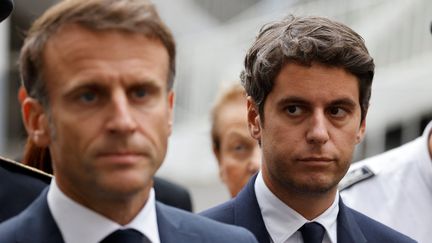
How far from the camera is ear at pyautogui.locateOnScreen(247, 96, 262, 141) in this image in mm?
4195

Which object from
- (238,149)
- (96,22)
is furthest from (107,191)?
(238,149)

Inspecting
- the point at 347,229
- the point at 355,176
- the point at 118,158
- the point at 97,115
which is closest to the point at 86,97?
the point at 97,115

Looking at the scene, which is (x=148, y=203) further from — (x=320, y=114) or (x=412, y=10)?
(x=412, y=10)

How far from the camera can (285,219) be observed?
4012mm

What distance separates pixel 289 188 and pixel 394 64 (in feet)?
33.6

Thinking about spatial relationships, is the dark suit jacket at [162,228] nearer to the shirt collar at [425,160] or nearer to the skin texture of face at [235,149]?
the shirt collar at [425,160]

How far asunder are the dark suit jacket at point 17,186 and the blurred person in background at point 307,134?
0.55 m

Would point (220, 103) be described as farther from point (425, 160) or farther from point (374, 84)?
point (374, 84)

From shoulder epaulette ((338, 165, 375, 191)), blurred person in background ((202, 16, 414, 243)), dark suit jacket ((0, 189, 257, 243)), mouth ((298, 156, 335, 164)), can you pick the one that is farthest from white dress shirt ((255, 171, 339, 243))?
shoulder epaulette ((338, 165, 375, 191))

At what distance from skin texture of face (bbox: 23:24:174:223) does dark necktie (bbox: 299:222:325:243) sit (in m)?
0.94

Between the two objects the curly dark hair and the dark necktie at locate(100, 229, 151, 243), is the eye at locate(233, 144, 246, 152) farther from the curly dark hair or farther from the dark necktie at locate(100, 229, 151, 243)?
the dark necktie at locate(100, 229, 151, 243)

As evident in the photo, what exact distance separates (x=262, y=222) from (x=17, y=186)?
0.76 meters

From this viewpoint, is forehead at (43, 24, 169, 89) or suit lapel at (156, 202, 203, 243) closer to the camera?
forehead at (43, 24, 169, 89)

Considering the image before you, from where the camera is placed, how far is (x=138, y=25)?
3.11 m
